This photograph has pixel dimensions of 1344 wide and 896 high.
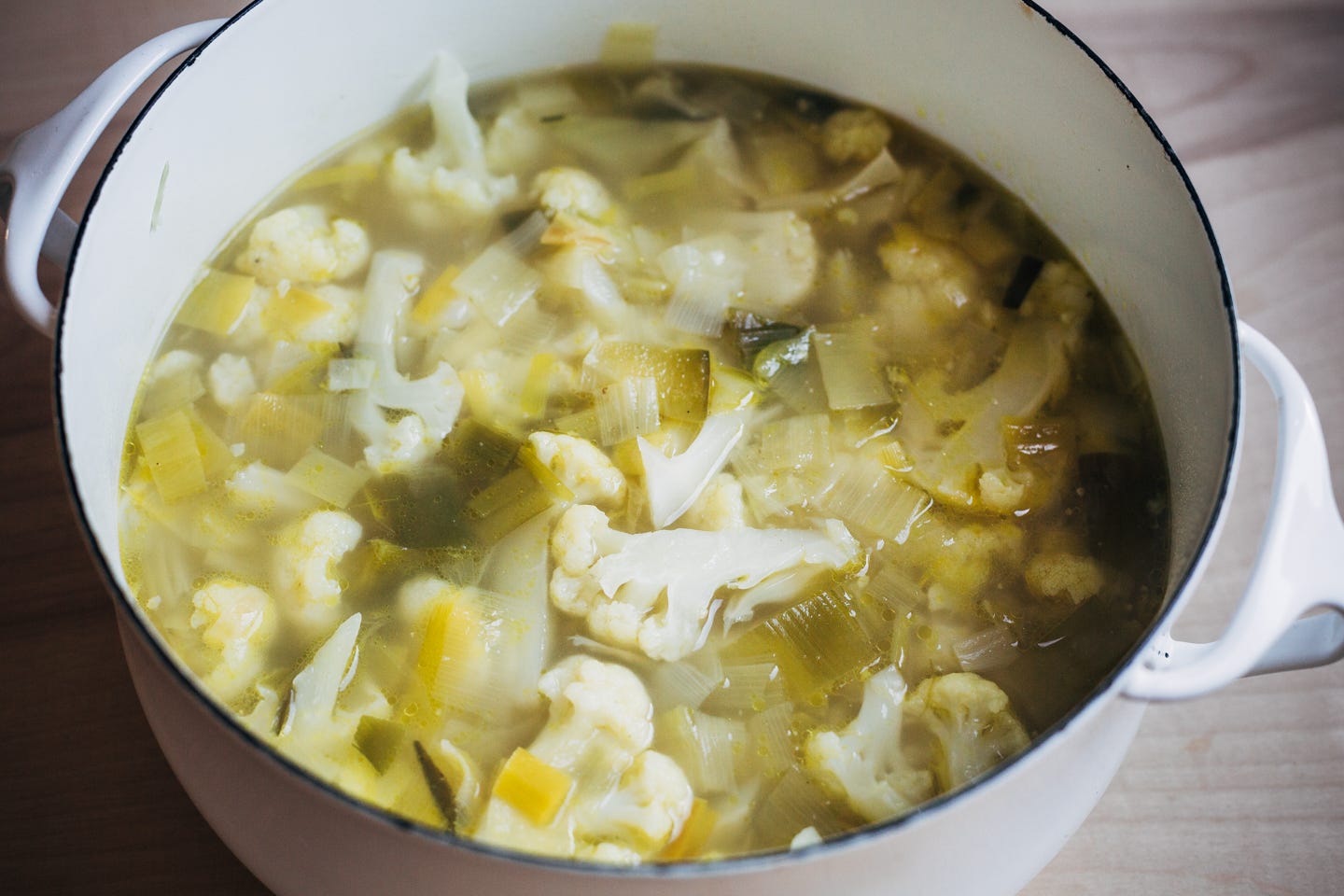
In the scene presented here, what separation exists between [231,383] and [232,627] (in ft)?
1.01

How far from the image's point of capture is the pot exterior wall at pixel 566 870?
0.77 metres

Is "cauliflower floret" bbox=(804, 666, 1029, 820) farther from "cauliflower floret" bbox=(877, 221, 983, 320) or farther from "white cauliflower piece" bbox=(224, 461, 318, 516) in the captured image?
"white cauliflower piece" bbox=(224, 461, 318, 516)

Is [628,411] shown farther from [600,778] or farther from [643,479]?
[600,778]

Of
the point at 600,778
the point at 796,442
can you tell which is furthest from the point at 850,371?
the point at 600,778

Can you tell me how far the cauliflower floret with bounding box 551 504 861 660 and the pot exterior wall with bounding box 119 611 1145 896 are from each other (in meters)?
0.33

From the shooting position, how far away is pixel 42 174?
1045 millimetres

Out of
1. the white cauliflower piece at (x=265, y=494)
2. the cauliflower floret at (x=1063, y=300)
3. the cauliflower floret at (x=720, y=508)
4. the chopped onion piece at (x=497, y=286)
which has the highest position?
the chopped onion piece at (x=497, y=286)

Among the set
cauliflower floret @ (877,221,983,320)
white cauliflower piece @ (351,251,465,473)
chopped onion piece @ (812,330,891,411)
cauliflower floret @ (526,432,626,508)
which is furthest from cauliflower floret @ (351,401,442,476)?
cauliflower floret @ (877,221,983,320)

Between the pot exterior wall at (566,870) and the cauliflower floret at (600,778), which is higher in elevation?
the pot exterior wall at (566,870)

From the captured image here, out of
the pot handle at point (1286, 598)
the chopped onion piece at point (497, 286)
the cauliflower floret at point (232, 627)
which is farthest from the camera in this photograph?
the chopped onion piece at point (497, 286)

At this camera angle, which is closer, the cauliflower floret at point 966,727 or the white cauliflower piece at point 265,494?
the cauliflower floret at point 966,727

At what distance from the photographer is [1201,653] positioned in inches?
36.1

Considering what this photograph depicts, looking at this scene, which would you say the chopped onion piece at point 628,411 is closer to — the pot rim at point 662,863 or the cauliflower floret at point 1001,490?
the cauliflower floret at point 1001,490

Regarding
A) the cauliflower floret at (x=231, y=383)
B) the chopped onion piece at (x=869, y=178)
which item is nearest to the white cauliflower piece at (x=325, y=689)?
the cauliflower floret at (x=231, y=383)
